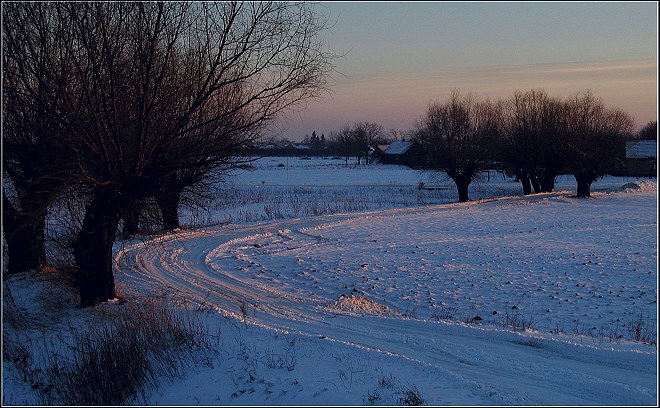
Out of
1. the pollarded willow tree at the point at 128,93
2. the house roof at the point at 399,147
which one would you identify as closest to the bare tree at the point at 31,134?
the pollarded willow tree at the point at 128,93

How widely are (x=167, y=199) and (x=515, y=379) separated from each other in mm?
7679

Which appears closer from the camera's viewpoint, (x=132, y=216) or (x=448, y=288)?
(x=132, y=216)

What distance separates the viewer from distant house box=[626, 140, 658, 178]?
59.7 m

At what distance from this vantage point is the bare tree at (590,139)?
141 ft

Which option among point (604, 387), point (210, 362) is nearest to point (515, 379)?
point (604, 387)

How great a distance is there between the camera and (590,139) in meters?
43.6

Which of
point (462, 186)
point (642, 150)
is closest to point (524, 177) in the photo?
point (462, 186)

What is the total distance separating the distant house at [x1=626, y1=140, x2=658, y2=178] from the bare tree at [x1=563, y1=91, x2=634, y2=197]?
46.2ft

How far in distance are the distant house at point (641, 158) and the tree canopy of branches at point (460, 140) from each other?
813 inches

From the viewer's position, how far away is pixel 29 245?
12703mm

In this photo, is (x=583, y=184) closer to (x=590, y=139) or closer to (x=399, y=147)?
(x=590, y=139)

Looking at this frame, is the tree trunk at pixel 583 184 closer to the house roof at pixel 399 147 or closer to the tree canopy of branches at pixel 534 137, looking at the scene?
the tree canopy of branches at pixel 534 137

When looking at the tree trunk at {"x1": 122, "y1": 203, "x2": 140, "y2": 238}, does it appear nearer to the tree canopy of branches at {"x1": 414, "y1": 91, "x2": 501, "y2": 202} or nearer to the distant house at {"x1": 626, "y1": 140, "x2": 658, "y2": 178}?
the tree canopy of branches at {"x1": 414, "y1": 91, "x2": 501, "y2": 202}

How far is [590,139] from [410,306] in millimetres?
35778
